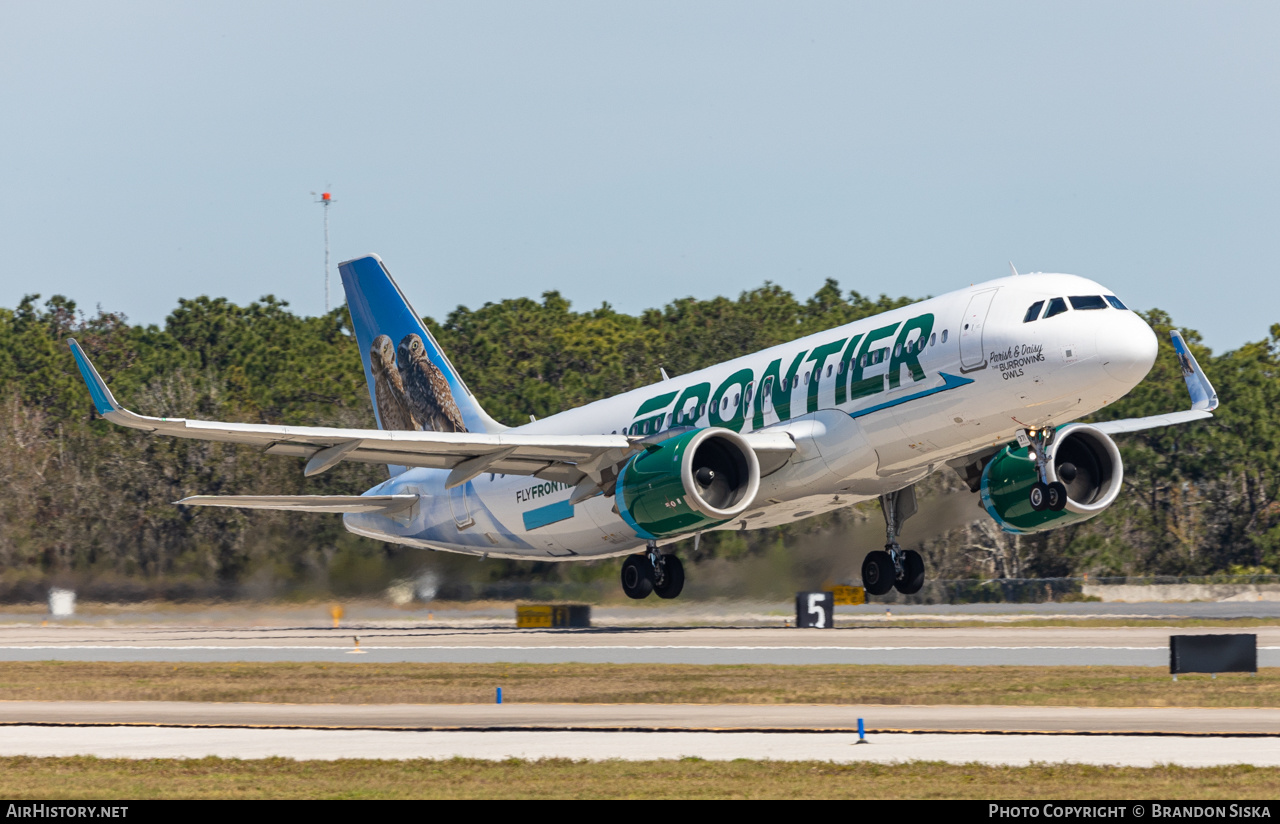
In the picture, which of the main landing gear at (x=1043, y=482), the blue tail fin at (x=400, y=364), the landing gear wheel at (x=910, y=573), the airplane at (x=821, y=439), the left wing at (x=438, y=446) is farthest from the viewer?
the blue tail fin at (x=400, y=364)

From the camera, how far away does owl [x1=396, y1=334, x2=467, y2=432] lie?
47969mm

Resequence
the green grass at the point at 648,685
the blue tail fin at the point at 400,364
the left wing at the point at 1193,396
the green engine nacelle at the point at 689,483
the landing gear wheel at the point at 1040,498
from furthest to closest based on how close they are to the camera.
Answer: the blue tail fin at the point at 400,364, the left wing at the point at 1193,396, the green grass at the point at 648,685, the green engine nacelle at the point at 689,483, the landing gear wheel at the point at 1040,498

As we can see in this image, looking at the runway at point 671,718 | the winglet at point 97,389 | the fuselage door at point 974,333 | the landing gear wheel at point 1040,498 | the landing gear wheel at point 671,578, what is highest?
the fuselage door at point 974,333

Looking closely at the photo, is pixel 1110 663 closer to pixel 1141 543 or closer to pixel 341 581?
pixel 341 581

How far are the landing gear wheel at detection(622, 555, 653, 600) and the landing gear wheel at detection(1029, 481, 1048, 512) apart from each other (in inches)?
395

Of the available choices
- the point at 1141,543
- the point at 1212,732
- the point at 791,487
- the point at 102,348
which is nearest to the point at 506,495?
the point at 791,487

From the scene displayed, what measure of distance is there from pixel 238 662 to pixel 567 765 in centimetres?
2742

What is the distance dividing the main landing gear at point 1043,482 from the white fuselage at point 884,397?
1.84 ft

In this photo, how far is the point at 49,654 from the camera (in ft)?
180

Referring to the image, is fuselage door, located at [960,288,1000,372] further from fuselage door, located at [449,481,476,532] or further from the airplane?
fuselage door, located at [449,481,476,532]

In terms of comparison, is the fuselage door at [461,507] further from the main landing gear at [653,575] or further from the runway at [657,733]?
the runway at [657,733]

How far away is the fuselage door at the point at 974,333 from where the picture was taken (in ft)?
104

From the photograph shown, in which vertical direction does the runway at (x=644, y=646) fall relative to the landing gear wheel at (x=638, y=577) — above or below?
below

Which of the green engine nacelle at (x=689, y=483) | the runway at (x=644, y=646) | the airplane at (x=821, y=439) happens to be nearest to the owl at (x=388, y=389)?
the airplane at (x=821, y=439)
